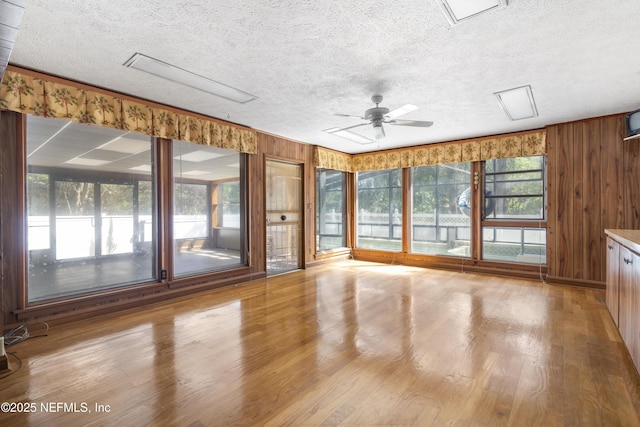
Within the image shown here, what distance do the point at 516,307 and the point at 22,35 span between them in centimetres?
526

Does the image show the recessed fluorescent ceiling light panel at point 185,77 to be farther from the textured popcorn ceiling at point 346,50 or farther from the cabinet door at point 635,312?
the cabinet door at point 635,312

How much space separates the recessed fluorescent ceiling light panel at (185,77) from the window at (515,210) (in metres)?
4.40

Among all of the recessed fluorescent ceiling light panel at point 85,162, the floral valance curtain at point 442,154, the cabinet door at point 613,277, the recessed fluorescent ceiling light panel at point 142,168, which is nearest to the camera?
the cabinet door at point 613,277

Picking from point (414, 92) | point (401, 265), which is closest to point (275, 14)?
point (414, 92)

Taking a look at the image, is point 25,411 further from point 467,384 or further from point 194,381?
point 467,384

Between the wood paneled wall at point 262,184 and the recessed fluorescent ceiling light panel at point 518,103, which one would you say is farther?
the wood paneled wall at point 262,184

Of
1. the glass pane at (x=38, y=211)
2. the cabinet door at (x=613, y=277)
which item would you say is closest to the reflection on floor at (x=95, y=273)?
the glass pane at (x=38, y=211)

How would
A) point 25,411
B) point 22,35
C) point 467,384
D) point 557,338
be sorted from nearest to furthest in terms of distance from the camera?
point 25,411, point 467,384, point 22,35, point 557,338

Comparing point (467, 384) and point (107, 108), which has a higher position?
point (107, 108)

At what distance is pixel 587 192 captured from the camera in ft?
14.3

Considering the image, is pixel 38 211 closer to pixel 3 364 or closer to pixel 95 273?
pixel 95 273

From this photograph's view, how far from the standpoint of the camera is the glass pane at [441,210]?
18.7 feet

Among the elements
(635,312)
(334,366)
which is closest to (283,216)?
(334,366)

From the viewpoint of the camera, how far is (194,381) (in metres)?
1.95
